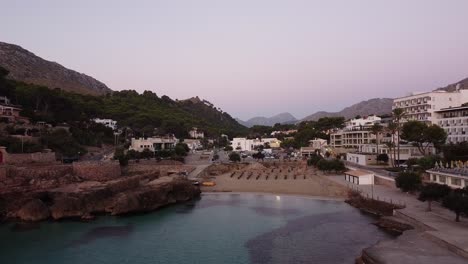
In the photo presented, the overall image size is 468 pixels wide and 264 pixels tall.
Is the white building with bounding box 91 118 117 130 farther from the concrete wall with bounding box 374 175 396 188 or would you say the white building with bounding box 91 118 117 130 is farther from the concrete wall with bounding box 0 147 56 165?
the concrete wall with bounding box 374 175 396 188

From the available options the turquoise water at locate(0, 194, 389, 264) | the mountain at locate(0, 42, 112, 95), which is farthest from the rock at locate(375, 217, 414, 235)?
the mountain at locate(0, 42, 112, 95)

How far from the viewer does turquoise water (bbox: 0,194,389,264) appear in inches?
1113

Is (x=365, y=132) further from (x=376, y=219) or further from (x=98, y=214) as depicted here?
(x=98, y=214)

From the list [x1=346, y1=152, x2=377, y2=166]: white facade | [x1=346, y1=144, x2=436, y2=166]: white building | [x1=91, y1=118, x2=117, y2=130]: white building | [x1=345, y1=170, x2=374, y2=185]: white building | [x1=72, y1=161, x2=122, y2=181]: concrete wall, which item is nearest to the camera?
[x1=72, y1=161, x2=122, y2=181]: concrete wall

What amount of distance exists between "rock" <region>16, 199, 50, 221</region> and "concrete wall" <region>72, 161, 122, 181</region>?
8807mm

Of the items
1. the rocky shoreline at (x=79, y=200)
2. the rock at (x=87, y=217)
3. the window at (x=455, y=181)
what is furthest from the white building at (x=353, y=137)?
the rock at (x=87, y=217)

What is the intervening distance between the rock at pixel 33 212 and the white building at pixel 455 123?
58782mm

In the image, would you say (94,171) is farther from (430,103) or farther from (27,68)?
(27,68)

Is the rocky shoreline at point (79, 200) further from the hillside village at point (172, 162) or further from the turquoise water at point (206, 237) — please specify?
the turquoise water at point (206, 237)

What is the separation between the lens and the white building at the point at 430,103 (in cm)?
7569

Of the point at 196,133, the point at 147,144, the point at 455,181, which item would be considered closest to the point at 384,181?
the point at 455,181

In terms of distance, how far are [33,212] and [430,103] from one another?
225 feet

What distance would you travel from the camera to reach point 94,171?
2000 inches

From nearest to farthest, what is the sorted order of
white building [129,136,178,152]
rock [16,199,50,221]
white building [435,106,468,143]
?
rock [16,199,50,221] → white building [435,106,468,143] → white building [129,136,178,152]
